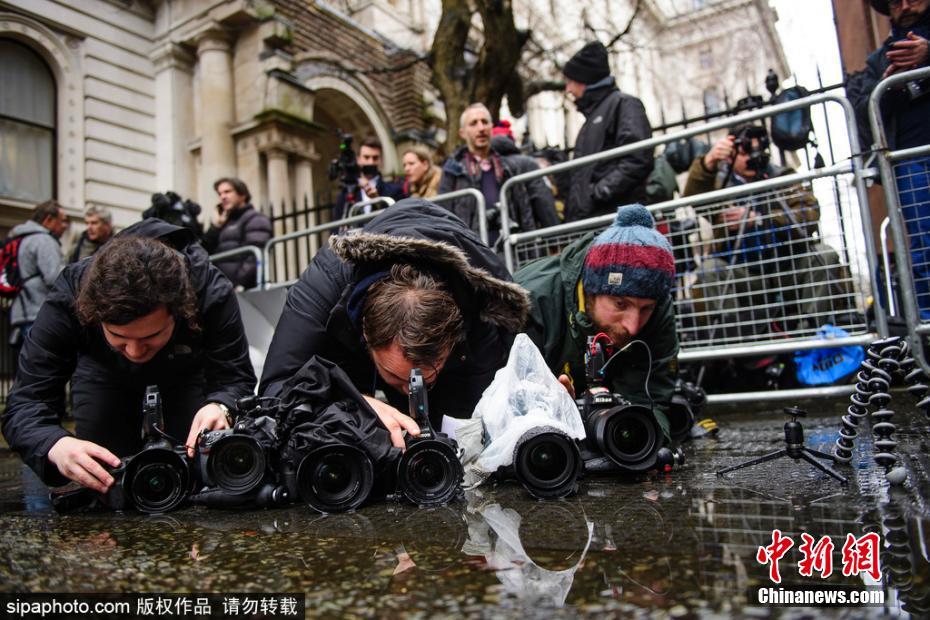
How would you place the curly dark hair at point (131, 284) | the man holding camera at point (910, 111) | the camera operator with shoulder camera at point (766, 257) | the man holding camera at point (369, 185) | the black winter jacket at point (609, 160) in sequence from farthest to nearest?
the man holding camera at point (369, 185) < the black winter jacket at point (609, 160) < the camera operator with shoulder camera at point (766, 257) < the man holding camera at point (910, 111) < the curly dark hair at point (131, 284)

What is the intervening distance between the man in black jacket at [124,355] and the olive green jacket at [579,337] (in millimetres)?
1230

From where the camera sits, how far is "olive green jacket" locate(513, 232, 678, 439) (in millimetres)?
2559

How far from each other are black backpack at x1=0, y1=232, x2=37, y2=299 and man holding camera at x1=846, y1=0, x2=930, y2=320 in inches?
254

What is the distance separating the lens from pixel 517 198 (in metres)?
4.60

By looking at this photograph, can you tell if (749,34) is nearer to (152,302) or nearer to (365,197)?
(365,197)

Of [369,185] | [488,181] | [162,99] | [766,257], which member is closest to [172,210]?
[369,185]

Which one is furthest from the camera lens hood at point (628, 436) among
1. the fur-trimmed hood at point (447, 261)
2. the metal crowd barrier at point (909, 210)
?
the metal crowd barrier at point (909, 210)

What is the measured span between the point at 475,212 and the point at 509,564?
3639 mm

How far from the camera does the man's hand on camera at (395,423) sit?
1970 mm

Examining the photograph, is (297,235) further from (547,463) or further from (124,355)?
(547,463)

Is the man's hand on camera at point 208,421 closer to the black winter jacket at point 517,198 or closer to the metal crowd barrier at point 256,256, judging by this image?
the black winter jacket at point 517,198

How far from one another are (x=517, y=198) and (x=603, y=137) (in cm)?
76

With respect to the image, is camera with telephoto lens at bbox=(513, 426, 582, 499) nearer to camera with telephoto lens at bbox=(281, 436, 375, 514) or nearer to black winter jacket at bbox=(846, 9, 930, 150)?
camera with telephoto lens at bbox=(281, 436, 375, 514)

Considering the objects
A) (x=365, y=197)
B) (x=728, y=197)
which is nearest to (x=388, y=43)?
(x=365, y=197)
